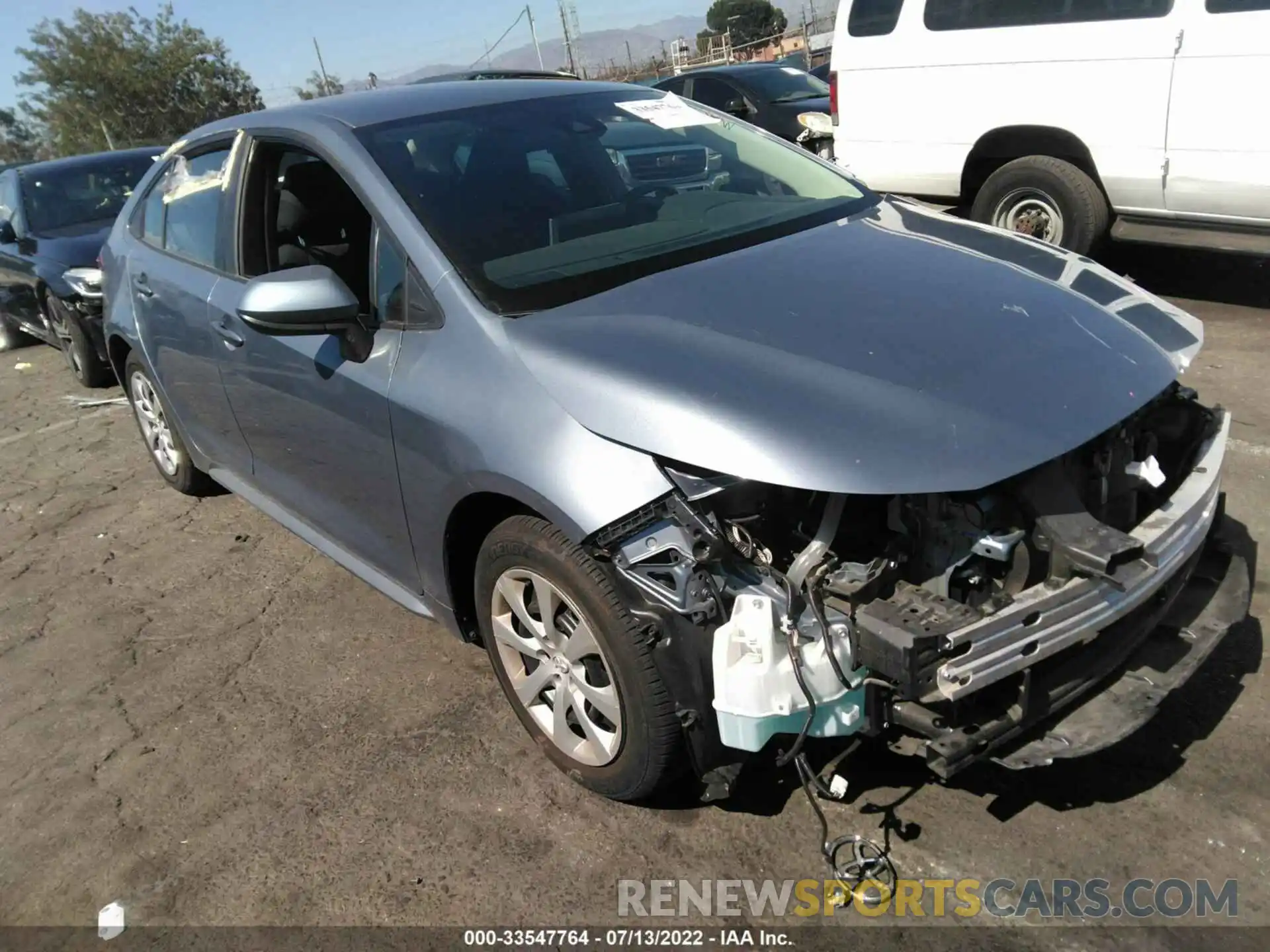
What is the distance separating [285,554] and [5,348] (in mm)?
7521

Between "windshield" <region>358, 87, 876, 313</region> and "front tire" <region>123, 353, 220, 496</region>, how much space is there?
2.50m

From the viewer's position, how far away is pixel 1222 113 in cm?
526

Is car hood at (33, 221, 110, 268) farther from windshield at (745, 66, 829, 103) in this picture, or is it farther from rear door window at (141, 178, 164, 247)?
windshield at (745, 66, 829, 103)

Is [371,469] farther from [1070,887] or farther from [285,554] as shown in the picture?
[1070,887]

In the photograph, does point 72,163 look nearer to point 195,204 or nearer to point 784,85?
point 195,204

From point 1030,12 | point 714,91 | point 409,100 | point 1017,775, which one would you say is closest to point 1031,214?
point 1030,12

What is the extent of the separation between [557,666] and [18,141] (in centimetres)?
6325

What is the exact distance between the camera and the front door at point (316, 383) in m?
2.91

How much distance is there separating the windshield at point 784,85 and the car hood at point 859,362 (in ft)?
28.2

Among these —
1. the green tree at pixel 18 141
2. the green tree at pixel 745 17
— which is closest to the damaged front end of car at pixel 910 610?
→ the green tree at pixel 18 141

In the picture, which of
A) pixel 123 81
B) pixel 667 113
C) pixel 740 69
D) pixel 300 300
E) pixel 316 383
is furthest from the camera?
pixel 123 81

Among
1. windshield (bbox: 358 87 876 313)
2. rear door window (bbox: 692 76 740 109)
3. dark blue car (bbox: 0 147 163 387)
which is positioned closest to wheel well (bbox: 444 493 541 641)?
windshield (bbox: 358 87 876 313)

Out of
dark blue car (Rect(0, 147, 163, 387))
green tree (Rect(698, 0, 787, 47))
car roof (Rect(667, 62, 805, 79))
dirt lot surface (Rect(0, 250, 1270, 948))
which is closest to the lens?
dirt lot surface (Rect(0, 250, 1270, 948))

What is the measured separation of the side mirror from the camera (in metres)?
2.69
